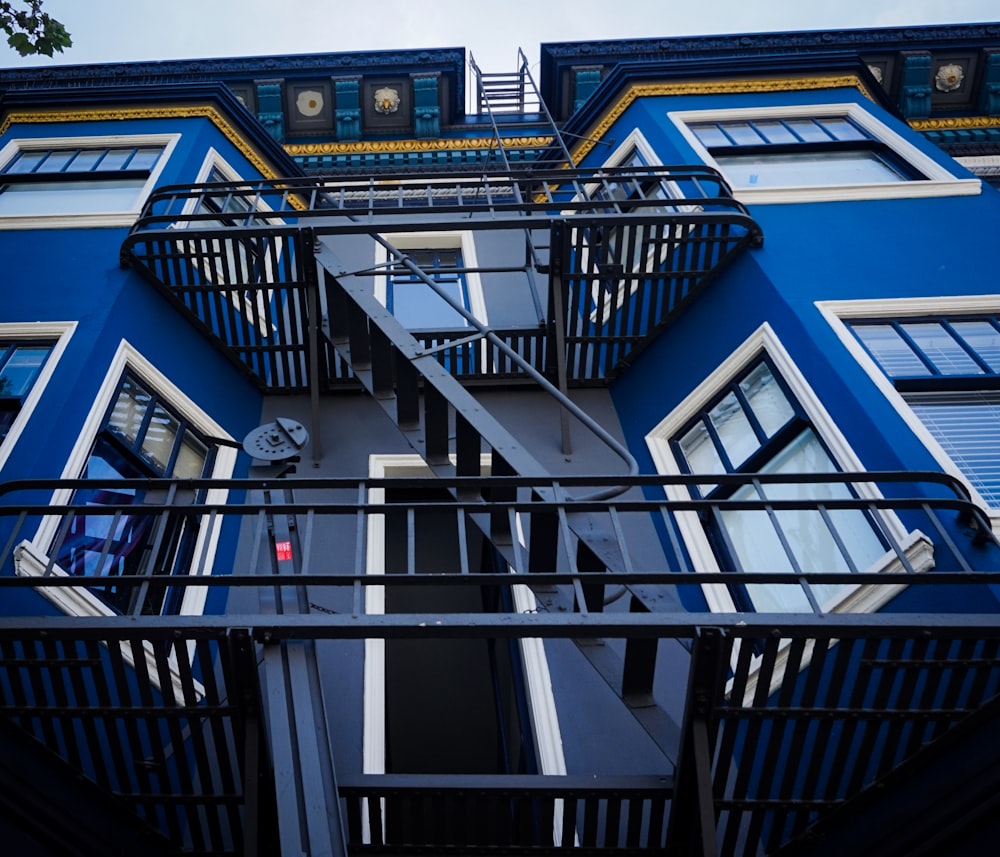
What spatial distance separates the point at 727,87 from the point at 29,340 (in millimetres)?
9507

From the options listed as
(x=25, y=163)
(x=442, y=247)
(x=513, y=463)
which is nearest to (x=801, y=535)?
(x=513, y=463)

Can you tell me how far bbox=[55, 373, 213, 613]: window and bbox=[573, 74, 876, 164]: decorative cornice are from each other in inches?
300

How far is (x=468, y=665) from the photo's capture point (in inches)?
501

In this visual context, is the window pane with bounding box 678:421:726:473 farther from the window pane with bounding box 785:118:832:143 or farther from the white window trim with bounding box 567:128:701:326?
the window pane with bounding box 785:118:832:143

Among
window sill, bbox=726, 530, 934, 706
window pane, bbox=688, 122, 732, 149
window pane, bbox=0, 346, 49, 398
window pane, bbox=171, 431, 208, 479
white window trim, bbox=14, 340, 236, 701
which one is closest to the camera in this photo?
window sill, bbox=726, 530, 934, 706

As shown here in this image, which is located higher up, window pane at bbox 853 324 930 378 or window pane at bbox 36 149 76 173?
window pane at bbox 36 149 76 173

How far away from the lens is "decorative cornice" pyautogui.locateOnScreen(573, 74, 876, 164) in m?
13.4

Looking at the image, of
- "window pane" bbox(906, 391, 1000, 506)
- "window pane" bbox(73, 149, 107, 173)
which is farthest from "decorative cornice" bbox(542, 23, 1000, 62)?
"window pane" bbox(906, 391, 1000, 506)

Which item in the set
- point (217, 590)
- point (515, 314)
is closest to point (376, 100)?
point (515, 314)

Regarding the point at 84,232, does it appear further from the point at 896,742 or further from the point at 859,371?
the point at 896,742

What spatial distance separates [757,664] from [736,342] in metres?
3.43

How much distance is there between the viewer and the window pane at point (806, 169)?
11.4m

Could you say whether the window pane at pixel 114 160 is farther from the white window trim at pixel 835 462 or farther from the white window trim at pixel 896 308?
the white window trim at pixel 896 308

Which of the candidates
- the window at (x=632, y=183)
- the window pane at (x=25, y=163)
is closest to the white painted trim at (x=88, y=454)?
the window pane at (x=25, y=163)
